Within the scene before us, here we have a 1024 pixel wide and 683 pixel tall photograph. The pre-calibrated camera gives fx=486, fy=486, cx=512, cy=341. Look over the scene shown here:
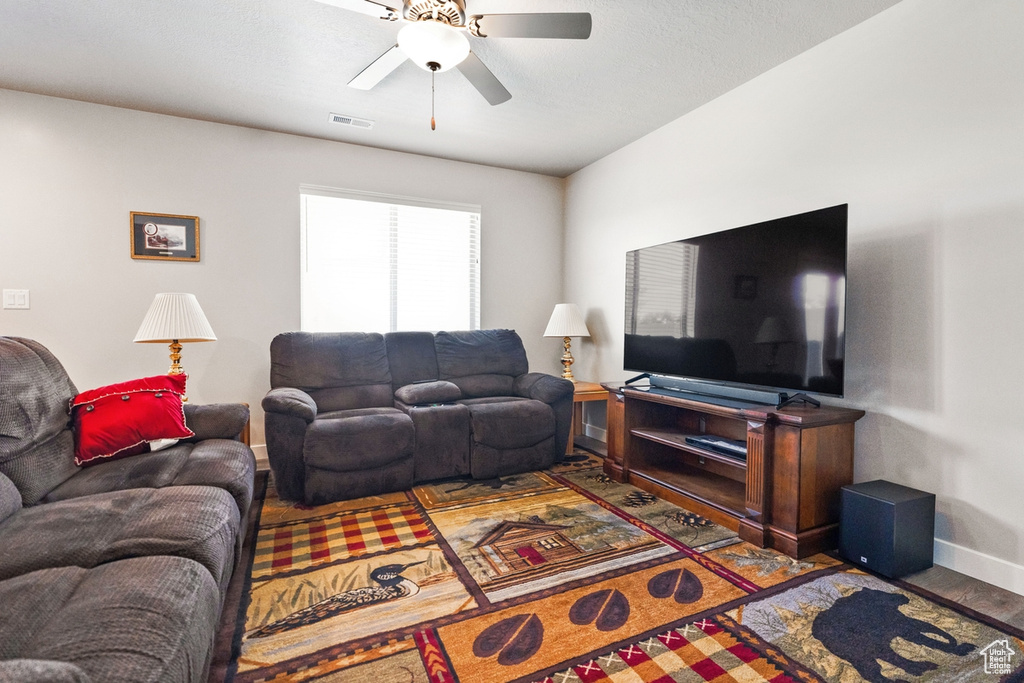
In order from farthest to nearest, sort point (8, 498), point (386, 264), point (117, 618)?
point (386, 264) < point (8, 498) < point (117, 618)

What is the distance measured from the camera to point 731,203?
10.1ft

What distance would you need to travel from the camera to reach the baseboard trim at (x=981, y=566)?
1888 millimetres

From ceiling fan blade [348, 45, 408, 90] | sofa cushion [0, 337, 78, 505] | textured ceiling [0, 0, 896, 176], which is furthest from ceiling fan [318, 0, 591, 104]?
sofa cushion [0, 337, 78, 505]

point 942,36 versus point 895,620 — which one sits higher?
point 942,36

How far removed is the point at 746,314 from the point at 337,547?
2.35m

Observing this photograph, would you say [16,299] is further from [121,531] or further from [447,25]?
[447,25]

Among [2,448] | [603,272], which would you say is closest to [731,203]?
[603,272]

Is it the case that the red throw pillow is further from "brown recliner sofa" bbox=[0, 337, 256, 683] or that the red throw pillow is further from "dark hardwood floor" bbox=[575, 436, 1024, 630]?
"dark hardwood floor" bbox=[575, 436, 1024, 630]

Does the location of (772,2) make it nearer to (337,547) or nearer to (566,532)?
(566,532)

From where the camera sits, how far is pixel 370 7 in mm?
1950

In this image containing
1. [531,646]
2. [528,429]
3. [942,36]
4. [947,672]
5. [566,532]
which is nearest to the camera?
[947,672]

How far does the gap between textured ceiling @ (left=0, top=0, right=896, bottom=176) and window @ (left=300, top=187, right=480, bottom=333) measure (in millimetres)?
649

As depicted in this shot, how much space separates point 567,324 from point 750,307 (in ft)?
5.92

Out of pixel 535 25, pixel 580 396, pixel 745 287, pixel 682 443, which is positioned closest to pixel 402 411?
pixel 580 396
